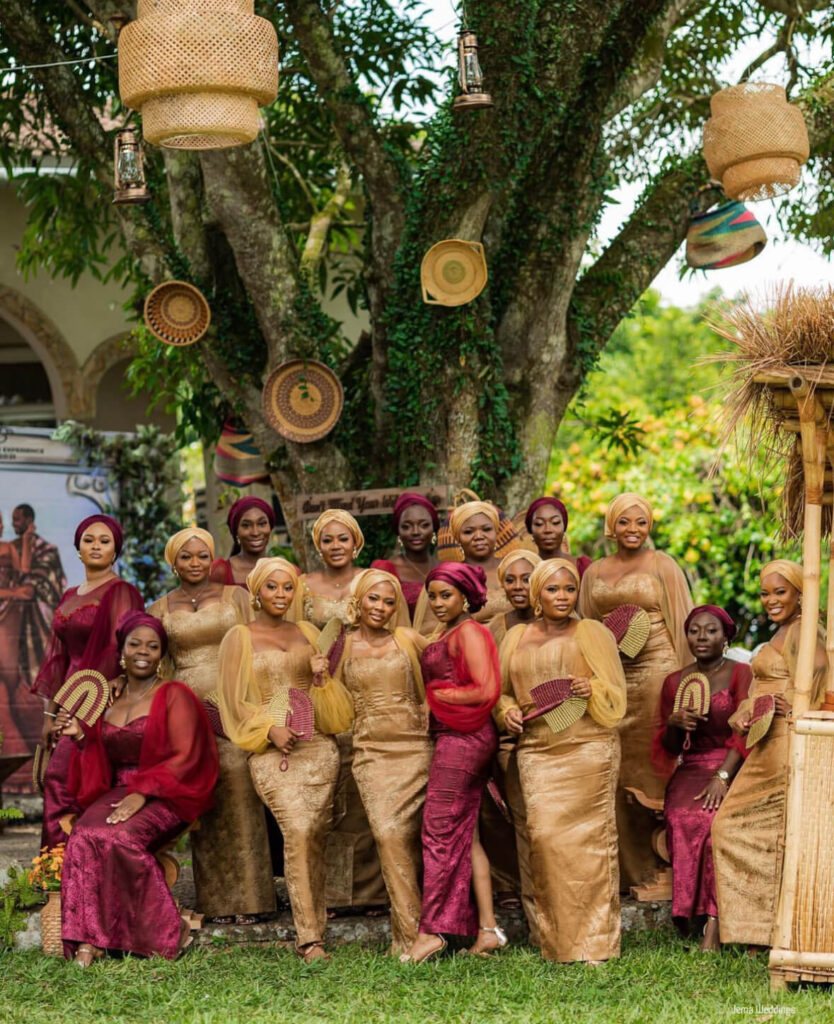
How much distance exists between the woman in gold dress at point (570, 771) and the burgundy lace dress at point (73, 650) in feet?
6.74

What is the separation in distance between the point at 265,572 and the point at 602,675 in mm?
1632

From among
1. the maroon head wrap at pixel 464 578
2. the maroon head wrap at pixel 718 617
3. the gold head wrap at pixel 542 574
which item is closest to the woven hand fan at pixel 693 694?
the maroon head wrap at pixel 718 617

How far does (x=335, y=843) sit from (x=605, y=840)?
1401 mm

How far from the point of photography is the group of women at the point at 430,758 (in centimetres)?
707

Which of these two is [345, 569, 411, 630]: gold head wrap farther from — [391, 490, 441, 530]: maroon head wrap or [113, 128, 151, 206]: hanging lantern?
[113, 128, 151, 206]: hanging lantern

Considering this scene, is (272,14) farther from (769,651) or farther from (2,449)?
(769,651)

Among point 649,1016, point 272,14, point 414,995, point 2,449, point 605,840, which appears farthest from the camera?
point 2,449

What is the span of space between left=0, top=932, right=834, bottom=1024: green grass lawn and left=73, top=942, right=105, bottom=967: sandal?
0.09 metres

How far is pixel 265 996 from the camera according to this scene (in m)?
6.45

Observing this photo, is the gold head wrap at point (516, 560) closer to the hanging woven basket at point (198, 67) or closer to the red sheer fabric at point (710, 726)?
the red sheer fabric at point (710, 726)

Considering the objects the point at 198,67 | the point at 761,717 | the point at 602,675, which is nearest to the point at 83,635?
the point at 602,675

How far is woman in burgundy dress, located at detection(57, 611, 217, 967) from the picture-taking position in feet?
23.4

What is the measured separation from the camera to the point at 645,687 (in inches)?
314

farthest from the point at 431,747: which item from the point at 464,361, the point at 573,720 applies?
the point at 464,361
